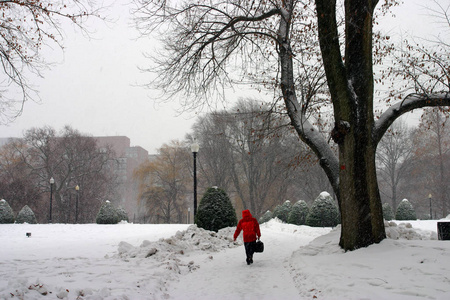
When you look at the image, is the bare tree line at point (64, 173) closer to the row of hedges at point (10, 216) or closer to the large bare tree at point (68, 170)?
the large bare tree at point (68, 170)

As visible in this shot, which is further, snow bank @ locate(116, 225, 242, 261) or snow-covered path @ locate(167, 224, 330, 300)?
snow bank @ locate(116, 225, 242, 261)

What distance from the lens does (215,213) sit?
1480cm

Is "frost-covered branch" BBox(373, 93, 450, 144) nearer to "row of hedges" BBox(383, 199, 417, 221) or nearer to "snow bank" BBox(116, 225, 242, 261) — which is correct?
"snow bank" BBox(116, 225, 242, 261)

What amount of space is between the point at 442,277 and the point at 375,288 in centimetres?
103

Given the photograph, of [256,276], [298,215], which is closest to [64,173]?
[298,215]

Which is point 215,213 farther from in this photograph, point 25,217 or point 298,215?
point 25,217

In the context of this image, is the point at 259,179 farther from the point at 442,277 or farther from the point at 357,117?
the point at 442,277

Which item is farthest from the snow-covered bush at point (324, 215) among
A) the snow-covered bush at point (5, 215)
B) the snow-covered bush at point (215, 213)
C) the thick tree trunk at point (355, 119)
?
the snow-covered bush at point (5, 215)

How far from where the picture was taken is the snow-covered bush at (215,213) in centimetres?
1471

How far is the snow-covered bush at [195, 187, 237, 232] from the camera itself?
1471 centimetres

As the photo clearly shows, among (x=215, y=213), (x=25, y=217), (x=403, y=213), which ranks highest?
(x=215, y=213)

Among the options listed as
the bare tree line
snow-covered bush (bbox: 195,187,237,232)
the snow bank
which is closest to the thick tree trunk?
the snow bank

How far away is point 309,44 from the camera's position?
11.2 metres

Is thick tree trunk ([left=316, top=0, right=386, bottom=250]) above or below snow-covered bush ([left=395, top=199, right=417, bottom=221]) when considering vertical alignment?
above
